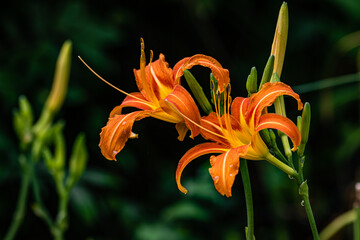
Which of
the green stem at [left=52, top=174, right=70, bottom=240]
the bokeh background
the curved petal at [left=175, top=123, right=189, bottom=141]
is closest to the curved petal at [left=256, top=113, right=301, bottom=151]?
the curved petal at [left=175, top=123, right=189, bottom=141]

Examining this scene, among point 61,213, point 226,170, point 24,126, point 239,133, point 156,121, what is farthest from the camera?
point 156,121

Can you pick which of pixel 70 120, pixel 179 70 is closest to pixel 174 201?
pixel 70 120

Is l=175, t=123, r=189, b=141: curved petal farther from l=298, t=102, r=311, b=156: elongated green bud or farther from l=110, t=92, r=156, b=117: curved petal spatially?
l=298, t=102, r=311, b=156: elongated green bud

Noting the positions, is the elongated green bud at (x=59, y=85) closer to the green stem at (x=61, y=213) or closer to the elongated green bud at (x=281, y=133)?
the green stem at (x=61, y=213)

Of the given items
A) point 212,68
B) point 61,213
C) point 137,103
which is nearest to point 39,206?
point 61,213

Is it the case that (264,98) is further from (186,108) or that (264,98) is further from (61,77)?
(61,77)


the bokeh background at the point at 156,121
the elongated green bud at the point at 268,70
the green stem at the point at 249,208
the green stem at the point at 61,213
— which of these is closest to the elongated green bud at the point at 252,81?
the elongated green bud at the point at 268,70

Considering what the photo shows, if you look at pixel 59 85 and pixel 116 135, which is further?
pixel 59 85

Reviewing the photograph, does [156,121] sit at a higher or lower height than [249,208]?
higher

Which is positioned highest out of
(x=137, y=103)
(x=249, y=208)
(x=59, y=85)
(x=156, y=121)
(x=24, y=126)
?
(x=156, y=121)
